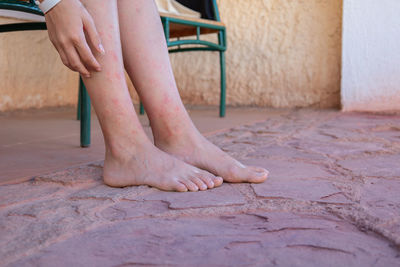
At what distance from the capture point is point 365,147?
1.74 metres

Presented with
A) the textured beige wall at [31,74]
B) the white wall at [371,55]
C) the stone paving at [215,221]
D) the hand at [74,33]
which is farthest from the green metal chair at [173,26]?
the white wall at [371,55]

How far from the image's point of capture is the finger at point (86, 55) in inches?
38.0

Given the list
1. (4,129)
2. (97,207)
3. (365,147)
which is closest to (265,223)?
(97,207)

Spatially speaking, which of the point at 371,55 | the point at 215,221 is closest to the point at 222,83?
the point at 371,55

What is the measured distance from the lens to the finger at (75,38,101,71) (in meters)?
0.97

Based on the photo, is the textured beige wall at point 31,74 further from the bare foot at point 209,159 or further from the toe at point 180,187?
the toe at point 180,187

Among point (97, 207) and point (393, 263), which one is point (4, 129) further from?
point (393, 263)

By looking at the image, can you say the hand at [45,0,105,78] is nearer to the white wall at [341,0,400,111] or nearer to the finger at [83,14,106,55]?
the finger at [83,14,106,55]

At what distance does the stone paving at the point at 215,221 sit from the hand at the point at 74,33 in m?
0.33

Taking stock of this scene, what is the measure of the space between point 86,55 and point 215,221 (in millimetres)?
493

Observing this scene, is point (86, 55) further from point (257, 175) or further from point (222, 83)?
point (222, 83)

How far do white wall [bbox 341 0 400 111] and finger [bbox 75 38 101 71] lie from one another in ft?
8.74

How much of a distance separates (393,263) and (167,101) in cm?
72

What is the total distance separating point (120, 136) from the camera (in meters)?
1.10
